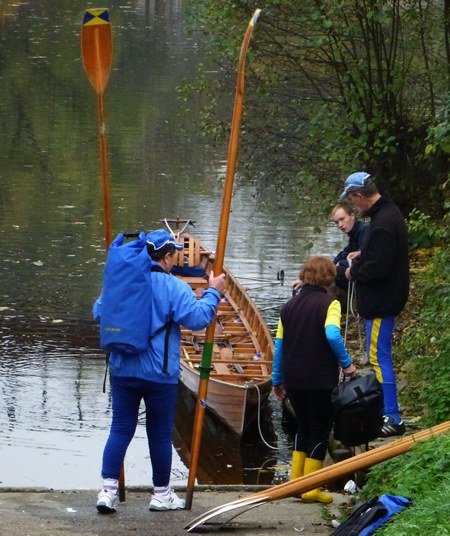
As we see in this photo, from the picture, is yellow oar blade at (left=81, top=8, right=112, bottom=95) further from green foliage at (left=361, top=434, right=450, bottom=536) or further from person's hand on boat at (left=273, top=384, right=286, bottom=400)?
green foliage at (left=361, top=434, right=450, bottom=536)

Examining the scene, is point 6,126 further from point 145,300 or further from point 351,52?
point 145,300

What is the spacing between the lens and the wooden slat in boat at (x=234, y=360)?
1188cm

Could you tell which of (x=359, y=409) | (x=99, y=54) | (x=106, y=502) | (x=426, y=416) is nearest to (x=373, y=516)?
(x=359, y=409)

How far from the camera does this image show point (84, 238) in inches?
813

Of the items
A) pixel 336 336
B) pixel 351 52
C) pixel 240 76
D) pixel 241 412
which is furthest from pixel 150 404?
pixel 351 52

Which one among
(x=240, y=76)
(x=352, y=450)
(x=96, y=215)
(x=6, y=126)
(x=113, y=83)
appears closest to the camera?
(x=240, y=76)

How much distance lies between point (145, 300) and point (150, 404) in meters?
0.66

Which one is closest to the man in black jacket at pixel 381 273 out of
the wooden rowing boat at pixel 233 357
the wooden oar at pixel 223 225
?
the wooden oar at pixel 223 225

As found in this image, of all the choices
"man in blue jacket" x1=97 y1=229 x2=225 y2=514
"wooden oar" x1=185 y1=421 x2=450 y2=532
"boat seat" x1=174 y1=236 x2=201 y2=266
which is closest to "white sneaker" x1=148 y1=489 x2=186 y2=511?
"man in blue jacket" x1=97 y1=229 x2=225 y2=514

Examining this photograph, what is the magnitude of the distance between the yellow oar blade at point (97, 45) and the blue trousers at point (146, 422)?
1.85 metres

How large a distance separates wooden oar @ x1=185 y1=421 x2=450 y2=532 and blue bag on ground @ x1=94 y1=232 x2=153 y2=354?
99cm

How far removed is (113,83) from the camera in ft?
129

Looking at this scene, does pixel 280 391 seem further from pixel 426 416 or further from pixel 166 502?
pixel 426 416

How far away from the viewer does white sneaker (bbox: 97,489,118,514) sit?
7.14 m
